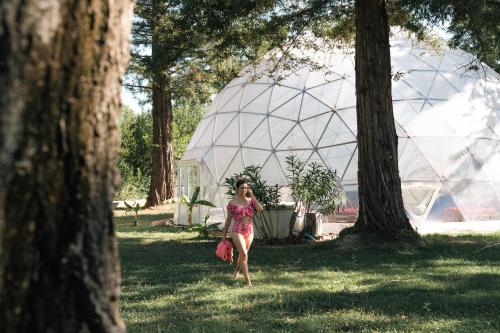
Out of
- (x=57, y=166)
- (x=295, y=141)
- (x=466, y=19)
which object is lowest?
(x=57, y=166)

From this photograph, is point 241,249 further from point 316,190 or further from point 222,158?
point 222,158

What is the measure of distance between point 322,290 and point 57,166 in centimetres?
545

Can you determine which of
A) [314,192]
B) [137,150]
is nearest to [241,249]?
[314,192]

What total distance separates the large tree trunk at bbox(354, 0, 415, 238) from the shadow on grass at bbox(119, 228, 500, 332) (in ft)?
2.55

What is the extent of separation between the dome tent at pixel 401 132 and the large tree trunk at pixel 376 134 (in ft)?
9.38

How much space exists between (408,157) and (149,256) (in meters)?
7.45

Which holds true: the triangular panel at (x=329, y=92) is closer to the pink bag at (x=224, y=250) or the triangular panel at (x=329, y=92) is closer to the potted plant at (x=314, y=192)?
the potted plant at (x=314, y=192)

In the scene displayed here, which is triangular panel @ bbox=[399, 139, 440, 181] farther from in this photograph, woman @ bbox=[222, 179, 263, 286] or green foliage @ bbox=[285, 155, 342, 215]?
woman @ bbox=[222, 179, 263, 286]

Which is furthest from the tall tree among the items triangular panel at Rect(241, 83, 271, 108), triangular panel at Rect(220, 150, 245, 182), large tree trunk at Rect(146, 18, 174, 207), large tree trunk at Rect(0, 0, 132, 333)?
large tree trunk at Rect(0, 0, 132, 333)

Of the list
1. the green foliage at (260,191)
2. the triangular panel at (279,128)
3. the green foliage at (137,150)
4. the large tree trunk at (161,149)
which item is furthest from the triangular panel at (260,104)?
the green foliage at (137,150)

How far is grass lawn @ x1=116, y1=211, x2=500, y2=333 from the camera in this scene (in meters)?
5.30

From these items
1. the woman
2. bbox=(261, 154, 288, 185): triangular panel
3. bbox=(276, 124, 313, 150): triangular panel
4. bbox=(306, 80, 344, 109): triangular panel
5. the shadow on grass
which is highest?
bbox=(306, 80, 344, 109): triangular panel

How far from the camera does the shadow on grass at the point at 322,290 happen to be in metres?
5.32

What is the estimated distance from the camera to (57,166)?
179 cm
